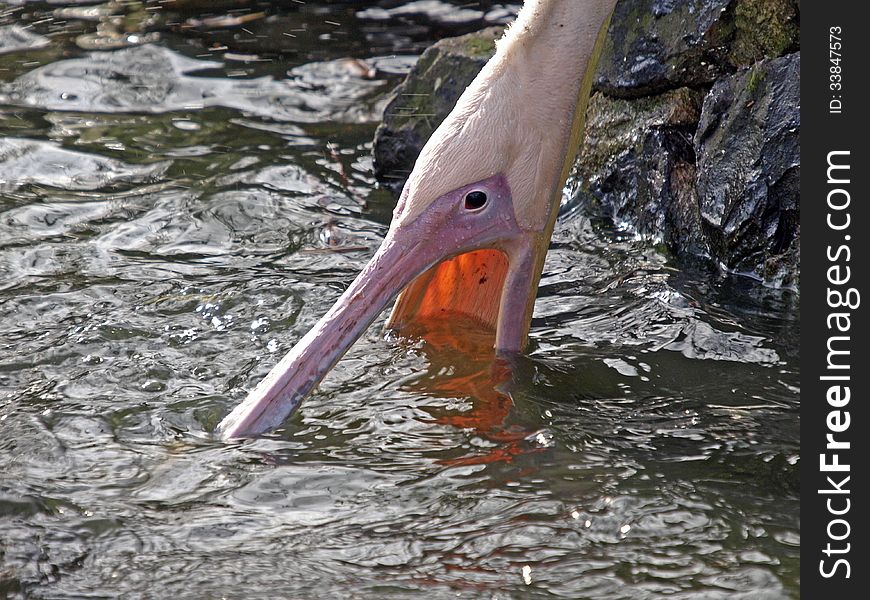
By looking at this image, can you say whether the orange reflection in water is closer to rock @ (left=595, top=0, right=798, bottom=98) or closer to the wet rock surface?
the wet rock surface

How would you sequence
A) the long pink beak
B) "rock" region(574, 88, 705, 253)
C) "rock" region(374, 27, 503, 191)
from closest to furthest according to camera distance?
the long pink beak < "rock" region(574, 88, 705, 253) < "rock" region(374, 27, 503, 191)

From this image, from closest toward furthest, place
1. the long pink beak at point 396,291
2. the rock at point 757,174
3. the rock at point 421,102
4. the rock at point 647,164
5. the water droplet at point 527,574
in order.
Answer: the water droplet at point 527,574
the long pink beak at point 396,291
the rock at point 757,174
the rock at point 647,164
the rock at point 421,102

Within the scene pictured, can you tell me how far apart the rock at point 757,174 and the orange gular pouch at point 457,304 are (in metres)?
0.88

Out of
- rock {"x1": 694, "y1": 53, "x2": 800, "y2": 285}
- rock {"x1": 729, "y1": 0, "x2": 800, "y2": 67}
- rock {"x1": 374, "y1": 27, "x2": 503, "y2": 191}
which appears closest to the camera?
rock {"x1": 694, "y1": 53, "x2": 800, "y2": 285}

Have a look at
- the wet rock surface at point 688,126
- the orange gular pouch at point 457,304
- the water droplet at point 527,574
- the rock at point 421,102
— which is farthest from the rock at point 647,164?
the water droplet at point 527,574

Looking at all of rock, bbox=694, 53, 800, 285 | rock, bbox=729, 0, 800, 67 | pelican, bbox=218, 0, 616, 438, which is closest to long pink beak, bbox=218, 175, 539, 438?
pelican, bbox=218, 0, 616, 438

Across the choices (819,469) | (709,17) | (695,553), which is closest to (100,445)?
(695,553)

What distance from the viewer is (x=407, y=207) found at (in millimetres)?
2982

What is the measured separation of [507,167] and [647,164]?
51.2 inches

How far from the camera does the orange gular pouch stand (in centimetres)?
334

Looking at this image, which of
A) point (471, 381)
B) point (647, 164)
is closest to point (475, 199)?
point (471, 381)

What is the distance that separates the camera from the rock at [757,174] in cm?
366

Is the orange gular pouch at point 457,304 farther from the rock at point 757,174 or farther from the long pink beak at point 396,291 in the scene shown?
the rock at point 757,174

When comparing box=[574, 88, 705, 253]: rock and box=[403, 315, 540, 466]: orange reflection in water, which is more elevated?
box=[574, 88, 705, 253]: rock
